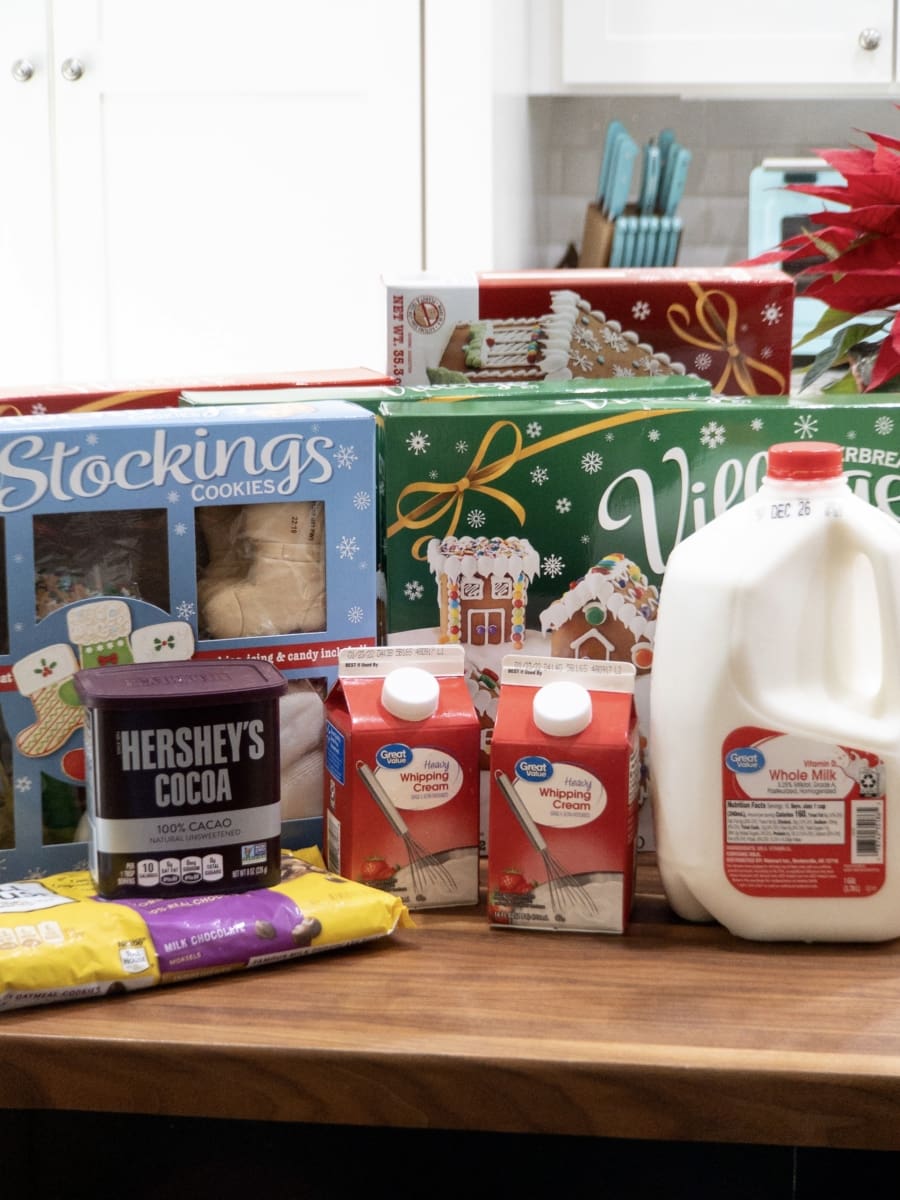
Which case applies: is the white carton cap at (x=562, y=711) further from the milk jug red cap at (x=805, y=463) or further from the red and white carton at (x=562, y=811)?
the milk jug red cap at (x=805, y=463)

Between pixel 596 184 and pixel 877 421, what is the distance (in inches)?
104

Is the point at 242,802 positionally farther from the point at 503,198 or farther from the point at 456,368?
the point at 503,198

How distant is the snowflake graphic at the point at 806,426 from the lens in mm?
925

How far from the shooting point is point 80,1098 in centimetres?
72

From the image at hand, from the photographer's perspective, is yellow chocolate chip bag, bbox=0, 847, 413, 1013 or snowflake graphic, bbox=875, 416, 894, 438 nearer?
yellow chocolate chip bag, bbox=0, 847, 413, 1013

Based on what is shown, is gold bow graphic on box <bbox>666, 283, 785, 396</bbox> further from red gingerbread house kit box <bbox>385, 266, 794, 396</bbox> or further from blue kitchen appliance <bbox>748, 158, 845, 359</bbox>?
blue kitchen appliance <bbox>748, 158, 845, 359</bbox>

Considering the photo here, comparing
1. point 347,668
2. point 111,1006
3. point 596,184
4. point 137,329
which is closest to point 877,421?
point 347,668

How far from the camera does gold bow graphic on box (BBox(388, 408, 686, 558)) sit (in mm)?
919

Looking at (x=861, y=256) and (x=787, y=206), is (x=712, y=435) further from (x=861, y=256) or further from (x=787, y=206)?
(x=787, y=206)

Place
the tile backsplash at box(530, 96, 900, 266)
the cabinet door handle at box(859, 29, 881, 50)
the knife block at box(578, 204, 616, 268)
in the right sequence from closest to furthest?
the cabinet door handle at box(859, 29, 881, 50) → the knife block at box(578, 204, 616, 268) → the tile backsplash at box(530, 96, 900, 266)

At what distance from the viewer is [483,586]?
3.06 feet

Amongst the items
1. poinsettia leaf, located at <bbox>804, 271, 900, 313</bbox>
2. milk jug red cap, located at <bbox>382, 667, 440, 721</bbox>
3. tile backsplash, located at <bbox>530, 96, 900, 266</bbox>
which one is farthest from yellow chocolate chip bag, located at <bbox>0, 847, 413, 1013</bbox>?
tile backsplash, located at <bbox>530, 96, 900, 266</bbox>

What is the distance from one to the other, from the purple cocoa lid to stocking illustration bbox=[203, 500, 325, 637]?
0.14ft

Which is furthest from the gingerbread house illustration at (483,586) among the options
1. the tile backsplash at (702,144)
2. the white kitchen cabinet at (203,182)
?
the tile backsplash at (702,144)
